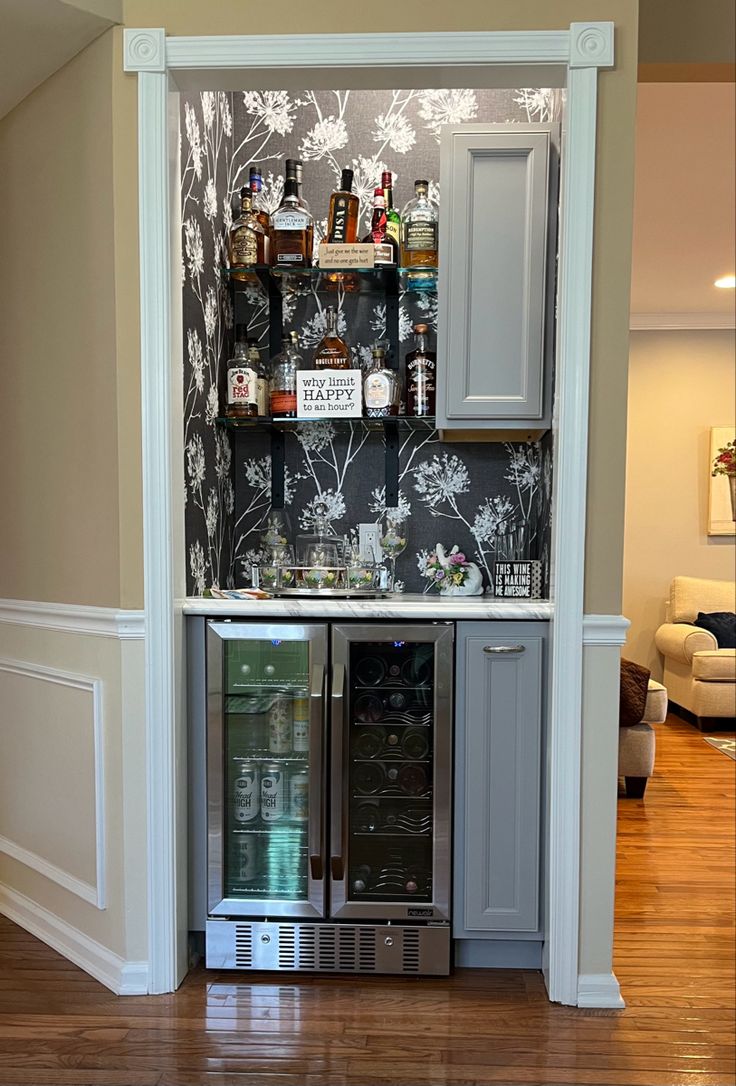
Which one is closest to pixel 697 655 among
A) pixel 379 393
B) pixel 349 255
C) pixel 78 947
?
pixel 379 393

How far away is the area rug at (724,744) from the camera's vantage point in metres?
5.32

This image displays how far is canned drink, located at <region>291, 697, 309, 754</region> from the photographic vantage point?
261cm

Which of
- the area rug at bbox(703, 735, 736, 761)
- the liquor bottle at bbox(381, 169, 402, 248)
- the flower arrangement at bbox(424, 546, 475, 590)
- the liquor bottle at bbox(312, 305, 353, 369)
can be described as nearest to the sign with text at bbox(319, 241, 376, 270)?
the liquor bottle at bbox(381, 169, 402, 248)

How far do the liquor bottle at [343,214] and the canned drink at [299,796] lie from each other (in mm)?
1607

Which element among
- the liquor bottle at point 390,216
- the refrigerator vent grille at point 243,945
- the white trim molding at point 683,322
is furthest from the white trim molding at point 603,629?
the white trim molding at point 683,322

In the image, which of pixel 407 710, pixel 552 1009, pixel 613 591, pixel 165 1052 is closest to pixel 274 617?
pixel 407 710

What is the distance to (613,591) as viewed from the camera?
2.37m

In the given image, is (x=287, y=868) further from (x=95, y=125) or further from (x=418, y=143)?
(x=418, y=143)

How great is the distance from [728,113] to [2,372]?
2.88 metres

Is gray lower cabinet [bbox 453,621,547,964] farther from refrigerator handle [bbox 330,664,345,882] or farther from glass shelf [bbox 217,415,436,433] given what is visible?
glass shelf [bbox 217,415,436,433]

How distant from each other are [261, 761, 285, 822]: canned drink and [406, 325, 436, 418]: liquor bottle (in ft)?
3.75

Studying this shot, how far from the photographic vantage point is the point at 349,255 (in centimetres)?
283

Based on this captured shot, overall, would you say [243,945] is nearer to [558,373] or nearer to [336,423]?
[336,423]

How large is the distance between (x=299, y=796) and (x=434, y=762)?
39 cm
